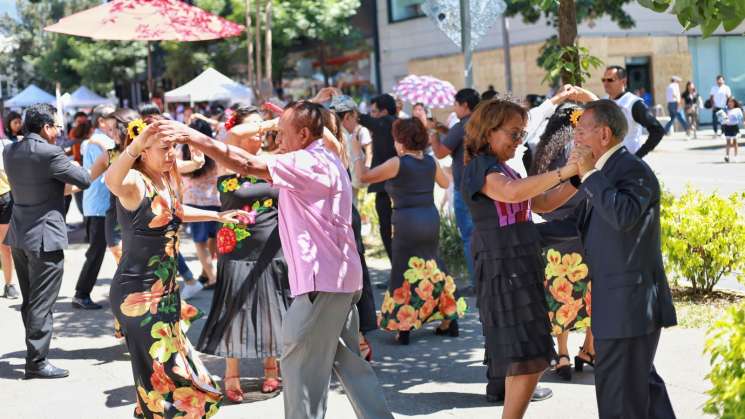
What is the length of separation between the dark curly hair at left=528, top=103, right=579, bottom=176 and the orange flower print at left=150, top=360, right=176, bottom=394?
2.72 m

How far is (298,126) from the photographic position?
15.0 ft

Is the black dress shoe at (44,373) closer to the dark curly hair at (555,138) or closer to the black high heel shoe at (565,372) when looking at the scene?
the black high heel shoe at (565,372)

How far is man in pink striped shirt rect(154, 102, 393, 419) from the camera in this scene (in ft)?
14.9

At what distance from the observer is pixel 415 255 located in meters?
7.59

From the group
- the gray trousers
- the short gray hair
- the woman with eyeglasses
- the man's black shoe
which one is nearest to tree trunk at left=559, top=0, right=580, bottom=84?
the man's black shoe

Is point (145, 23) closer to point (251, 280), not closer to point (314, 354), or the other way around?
point (251, 280)

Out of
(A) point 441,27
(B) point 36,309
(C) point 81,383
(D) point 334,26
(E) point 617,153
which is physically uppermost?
(D) point 334,26

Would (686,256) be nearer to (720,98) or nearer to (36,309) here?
(36,309)

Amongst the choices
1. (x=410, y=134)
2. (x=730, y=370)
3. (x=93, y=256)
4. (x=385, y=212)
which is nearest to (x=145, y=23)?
(x=93, y=256)

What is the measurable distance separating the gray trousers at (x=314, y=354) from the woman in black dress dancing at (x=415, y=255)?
2704 millimetres

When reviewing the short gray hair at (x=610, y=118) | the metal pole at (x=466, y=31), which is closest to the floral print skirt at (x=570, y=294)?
the short gray hair at (x=610, y=118)

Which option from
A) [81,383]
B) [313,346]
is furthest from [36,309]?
[313,346]

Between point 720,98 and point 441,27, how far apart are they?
58.4 ft

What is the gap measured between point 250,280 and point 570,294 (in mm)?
2037
